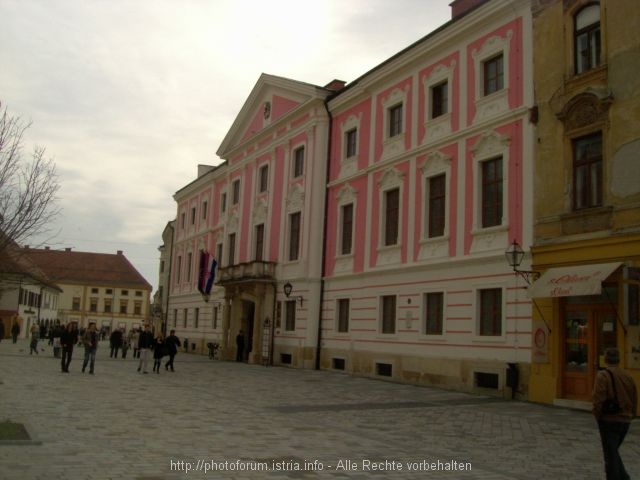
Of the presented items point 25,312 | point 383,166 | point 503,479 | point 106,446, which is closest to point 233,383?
point 383,166

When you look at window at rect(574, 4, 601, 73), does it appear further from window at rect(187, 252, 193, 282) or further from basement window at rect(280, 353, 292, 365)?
window at rect(187, 252, 193, 282)

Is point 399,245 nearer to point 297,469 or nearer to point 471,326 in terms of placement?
point 471,326

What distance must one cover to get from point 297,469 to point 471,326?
13.7 meters

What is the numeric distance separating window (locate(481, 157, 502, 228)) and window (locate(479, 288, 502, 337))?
215cm

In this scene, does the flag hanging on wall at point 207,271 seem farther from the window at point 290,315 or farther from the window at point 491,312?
the window at point 491,312

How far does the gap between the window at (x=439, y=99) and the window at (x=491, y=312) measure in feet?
22.9

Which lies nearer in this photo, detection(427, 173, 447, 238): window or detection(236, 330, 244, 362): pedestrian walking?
detection(427, 173, 447, 238): window

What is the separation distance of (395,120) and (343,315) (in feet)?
27.7

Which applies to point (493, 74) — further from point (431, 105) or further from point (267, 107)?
point (267, 107)

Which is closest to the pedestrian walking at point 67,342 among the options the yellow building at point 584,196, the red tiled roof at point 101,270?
the yellow building at point 584,196

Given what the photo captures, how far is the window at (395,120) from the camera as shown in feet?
88.9

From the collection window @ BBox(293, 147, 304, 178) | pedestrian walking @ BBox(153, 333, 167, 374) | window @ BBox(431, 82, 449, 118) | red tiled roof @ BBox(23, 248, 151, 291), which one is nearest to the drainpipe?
window @ BBox(293, 147, 304, 178)

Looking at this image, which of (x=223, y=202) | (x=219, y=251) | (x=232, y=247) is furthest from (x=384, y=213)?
(x=223, y=202)

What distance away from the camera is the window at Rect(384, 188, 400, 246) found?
26.5 metres
